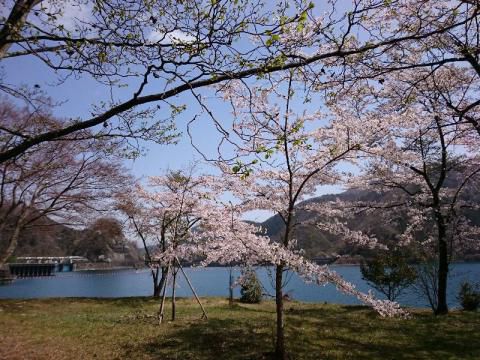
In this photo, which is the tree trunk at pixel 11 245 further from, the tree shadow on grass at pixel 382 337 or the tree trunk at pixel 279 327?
the tree trunk at pixel 279 327

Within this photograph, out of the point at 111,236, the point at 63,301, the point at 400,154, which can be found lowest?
the point at 63,301

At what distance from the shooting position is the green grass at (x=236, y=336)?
906 centimetres

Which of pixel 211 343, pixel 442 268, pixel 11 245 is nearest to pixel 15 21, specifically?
pixel 211 343

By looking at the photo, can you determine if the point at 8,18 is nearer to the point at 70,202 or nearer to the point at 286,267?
the point at 286,267

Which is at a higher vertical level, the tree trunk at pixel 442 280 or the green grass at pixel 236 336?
the tree trunk at pixel 442 280

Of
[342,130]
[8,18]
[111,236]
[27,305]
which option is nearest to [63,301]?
[27,305]

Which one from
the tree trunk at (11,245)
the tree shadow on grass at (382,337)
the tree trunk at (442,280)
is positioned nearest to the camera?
the tree shadow on grass at (382,337)

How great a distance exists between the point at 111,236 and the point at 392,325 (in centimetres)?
1946

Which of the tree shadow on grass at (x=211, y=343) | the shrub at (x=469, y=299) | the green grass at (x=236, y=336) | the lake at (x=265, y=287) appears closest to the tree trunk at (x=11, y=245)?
the green grass at (x=236, y=336)

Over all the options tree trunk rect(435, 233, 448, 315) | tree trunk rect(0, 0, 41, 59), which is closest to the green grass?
tree trunk rect(435, 233, 448, 315)

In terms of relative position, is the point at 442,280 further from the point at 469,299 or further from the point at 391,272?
the point at 391,272

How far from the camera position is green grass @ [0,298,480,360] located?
9.06 metres

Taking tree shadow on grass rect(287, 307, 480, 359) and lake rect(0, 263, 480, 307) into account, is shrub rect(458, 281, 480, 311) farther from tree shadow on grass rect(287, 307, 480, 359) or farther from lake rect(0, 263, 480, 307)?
tree shadow on grass rect(287, 307, 480, 359)

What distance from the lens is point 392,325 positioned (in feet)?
40.5
